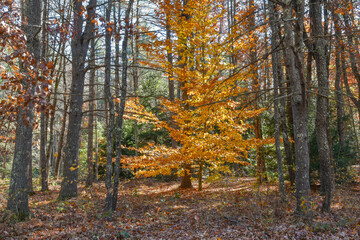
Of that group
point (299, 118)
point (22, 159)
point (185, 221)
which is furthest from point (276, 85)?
point (22, 159)

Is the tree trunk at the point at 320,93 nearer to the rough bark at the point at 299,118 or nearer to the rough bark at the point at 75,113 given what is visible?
the rough bark at the point at 299,118

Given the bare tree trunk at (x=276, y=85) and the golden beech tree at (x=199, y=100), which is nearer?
the bare tree trunk at (x=276, y=85)

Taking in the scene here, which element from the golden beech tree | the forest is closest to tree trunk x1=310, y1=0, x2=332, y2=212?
the forest

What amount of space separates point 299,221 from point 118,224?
14.5ft

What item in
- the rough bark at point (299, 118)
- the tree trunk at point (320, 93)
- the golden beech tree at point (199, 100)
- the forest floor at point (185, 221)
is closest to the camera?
the forest floor at point (185, 221)

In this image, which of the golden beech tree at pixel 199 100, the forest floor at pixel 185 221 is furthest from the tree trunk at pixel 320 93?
the golden beech tree at pixel 199 100

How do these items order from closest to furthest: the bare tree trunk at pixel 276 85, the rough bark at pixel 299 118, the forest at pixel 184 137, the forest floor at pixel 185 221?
the forest at pixel 184 137, the forest floor at pixel 185 221, the rough bark at pixel 299 118, the bare tree trunk at pixel 276 85

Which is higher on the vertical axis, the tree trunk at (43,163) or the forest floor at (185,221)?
the tree trunk at (43,163)

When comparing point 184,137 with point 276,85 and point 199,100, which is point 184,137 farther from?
point 276,85

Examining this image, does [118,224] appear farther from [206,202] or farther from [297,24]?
[297,24]

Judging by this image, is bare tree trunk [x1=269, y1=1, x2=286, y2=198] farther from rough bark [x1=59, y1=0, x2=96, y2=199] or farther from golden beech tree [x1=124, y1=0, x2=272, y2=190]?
rough bark [x1=59, y1=0, x2=96, y2=199]

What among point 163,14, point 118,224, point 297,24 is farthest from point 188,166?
point 297,24

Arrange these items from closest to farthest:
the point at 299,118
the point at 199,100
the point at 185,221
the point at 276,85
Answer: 1. the point at 299,118
2. the point at 185,221
3. the point at 276,85
4. the point at 199,100

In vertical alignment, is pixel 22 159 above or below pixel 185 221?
above
